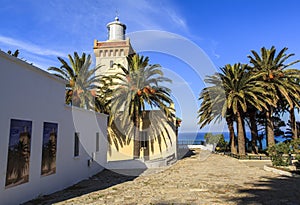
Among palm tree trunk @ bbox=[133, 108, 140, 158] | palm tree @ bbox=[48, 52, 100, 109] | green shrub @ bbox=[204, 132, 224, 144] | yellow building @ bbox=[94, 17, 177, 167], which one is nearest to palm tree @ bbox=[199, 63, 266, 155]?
yellow building @ bbox=[94, 17, 177, 167]

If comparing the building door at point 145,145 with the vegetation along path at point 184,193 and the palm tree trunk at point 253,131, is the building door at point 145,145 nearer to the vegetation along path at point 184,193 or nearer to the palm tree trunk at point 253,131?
the vegetation along path at point 184,193

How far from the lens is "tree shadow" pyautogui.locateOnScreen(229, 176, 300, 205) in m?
6.94

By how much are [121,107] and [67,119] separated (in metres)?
9.67

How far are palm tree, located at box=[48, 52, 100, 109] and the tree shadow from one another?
1448 centimetres

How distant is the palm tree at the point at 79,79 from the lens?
1958 cm

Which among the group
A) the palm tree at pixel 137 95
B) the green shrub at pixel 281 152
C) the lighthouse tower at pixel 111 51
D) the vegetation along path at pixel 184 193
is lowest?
the vegetation along path at pixel 184 193

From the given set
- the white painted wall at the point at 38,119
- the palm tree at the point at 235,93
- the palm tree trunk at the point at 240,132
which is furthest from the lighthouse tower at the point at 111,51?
the white painted wall at the point at 38,119

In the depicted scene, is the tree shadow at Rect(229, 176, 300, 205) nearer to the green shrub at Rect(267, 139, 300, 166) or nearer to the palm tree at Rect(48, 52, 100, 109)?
the green shrub at Rect(267, 139, 300, 166)

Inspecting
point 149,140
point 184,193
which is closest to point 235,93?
point 149,140

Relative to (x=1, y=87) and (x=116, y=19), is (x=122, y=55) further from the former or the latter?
(x=1, y=87)

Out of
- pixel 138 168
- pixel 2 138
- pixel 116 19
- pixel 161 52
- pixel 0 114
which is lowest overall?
pixel 138 168

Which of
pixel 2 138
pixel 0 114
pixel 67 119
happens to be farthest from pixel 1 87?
pixel 67 119

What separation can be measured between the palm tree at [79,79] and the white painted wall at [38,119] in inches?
333

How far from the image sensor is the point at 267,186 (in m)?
9.29
